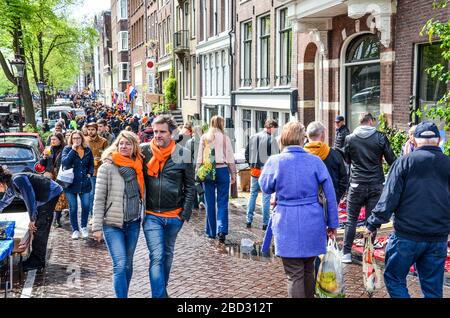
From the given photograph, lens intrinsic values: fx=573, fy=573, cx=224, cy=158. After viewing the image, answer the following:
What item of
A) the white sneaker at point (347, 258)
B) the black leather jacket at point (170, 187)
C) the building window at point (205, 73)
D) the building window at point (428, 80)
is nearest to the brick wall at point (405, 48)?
the building window at point (428, 80)

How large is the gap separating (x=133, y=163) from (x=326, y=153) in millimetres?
2254

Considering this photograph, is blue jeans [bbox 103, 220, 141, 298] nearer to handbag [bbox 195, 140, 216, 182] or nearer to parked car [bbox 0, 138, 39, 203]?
handbag [bbox 195, 140, 216, 182]

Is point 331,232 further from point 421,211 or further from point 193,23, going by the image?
point 193,23

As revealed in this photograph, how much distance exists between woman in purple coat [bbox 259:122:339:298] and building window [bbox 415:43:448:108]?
6.70 m

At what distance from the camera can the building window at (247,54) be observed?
73.9 feet

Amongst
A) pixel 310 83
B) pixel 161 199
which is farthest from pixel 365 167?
pixel 310 83

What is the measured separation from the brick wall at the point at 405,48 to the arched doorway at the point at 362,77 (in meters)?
1.37

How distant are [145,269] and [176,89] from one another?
30.6 meters

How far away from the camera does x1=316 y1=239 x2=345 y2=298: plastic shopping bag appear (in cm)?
508

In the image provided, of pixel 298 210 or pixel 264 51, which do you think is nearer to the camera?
pixel 298 210

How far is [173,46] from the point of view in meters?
35.3

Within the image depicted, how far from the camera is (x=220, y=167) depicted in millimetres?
8367
